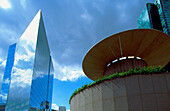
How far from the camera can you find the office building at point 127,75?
9977mm

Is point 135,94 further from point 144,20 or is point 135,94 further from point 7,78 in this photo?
point 144,20

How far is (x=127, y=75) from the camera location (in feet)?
36.2

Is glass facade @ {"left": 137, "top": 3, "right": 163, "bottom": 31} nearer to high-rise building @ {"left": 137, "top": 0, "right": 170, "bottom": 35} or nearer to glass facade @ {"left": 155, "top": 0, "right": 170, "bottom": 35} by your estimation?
high-rise building @ {"left": 137, "top": 0, "right": 170, "bottom": 35}

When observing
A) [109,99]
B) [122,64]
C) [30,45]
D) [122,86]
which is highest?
[30,45]

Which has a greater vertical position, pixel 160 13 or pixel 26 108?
pixel 160 13

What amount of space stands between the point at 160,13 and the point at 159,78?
84977mm

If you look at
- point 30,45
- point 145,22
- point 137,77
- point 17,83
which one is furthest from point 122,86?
point 145,22

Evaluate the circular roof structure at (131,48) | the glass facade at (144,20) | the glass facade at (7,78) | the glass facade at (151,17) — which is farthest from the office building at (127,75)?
the glass facade at (7,78)

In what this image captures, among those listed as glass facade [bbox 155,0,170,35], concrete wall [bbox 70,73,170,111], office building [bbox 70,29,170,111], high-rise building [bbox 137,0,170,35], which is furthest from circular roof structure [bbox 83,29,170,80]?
glass facade [bbox 155,0,170,35]

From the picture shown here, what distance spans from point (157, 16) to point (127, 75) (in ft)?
288

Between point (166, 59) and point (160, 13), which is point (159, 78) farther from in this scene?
point (160, 13)

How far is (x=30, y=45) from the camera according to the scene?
2347 inches

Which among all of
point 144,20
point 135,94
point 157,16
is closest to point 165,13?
point 157,16

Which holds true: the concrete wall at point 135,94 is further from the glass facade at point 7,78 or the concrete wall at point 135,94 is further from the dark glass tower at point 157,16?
the glass facade at point 7,78
